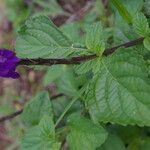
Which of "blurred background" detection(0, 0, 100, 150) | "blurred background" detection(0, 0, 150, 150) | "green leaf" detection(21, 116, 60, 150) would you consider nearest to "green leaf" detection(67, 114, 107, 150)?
"green leaf" detection(21, 116, 60, 150)

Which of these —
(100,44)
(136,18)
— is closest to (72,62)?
(100,44)

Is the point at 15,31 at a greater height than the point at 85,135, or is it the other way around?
the point at 15,31

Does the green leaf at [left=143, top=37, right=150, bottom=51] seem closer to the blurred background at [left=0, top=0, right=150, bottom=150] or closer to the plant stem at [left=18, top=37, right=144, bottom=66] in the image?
the plant stem at [left=18, top=37, right=144, bottom=66]

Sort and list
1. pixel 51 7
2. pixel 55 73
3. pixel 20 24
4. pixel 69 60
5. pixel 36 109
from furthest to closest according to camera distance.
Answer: pixel 20 24 < pixel 51 7 < pixel 55 73 < pixel 36 109 < pixel 69 60

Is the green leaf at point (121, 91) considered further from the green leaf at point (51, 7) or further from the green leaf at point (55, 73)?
the green leaf at point (51, 7)

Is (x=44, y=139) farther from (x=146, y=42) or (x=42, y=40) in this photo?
(x=146, y=42)

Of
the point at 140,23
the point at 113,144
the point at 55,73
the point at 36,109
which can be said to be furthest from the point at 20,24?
the point at 140,23

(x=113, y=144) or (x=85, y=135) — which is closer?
(x=85, y=135)
